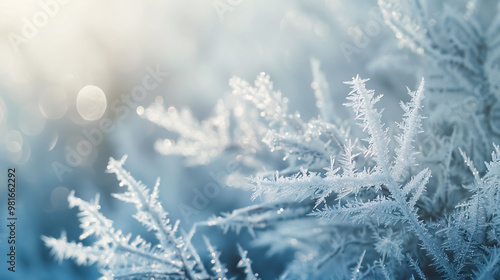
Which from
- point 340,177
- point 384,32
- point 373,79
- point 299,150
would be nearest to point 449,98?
point 373,79

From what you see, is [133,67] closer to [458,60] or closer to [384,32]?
[384,32]

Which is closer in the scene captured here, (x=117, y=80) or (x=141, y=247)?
(x=141, y=247)

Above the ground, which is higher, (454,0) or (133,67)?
(454,0)

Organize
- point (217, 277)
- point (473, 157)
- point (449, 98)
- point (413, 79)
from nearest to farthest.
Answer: point (217, 277), point (473, 157), point (449, 98), point (413, 79)

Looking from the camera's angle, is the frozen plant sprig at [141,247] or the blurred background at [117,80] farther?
the blurred background at [117,80]

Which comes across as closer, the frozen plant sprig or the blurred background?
the frozen plant sprig

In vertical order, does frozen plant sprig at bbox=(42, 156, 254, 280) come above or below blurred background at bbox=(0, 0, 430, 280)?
below

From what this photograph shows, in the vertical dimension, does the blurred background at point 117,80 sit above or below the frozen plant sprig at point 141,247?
above

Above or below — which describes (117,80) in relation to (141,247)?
above
